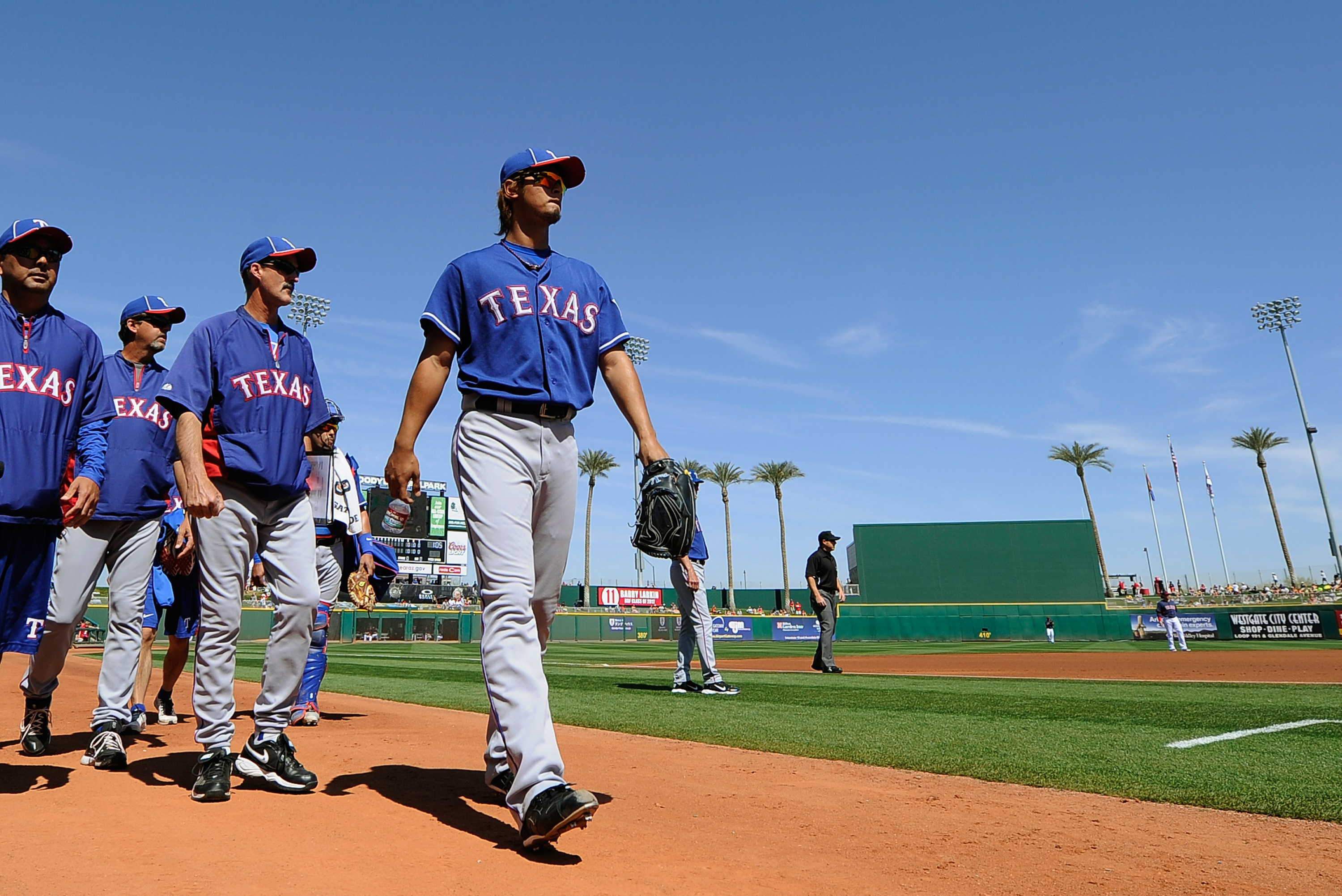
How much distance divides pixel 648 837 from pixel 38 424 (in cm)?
286

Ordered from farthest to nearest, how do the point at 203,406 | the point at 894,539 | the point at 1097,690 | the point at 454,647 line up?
the point at 894,539
the point at 454,647
the point at 1097,690
the point at 203,406

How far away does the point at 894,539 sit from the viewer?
54250 mm

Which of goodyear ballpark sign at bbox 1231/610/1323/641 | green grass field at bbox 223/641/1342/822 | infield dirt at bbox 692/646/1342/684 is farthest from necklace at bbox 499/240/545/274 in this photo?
goodyear ballpark sign at bbox 1231/610/1323/641

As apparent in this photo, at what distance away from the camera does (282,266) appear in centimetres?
372

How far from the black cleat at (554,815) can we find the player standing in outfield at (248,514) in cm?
126

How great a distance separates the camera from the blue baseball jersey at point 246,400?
329 centimetres

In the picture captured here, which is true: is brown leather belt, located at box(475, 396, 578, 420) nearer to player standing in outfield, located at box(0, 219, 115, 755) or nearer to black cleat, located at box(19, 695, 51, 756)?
player standing in outfield, located at box(0, 219, 115, 755)

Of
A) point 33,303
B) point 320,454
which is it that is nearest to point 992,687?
point 320,454

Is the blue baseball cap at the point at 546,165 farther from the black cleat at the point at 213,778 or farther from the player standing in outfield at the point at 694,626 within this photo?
the player standing in outfield at the point at 694,626

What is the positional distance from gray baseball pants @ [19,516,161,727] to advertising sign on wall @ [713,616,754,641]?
35836 mm

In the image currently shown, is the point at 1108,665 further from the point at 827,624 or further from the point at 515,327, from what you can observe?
the point at 515,327

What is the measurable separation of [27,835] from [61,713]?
4.36m

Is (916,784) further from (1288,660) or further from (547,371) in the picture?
(1288,660)

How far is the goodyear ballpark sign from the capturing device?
98.2ft
